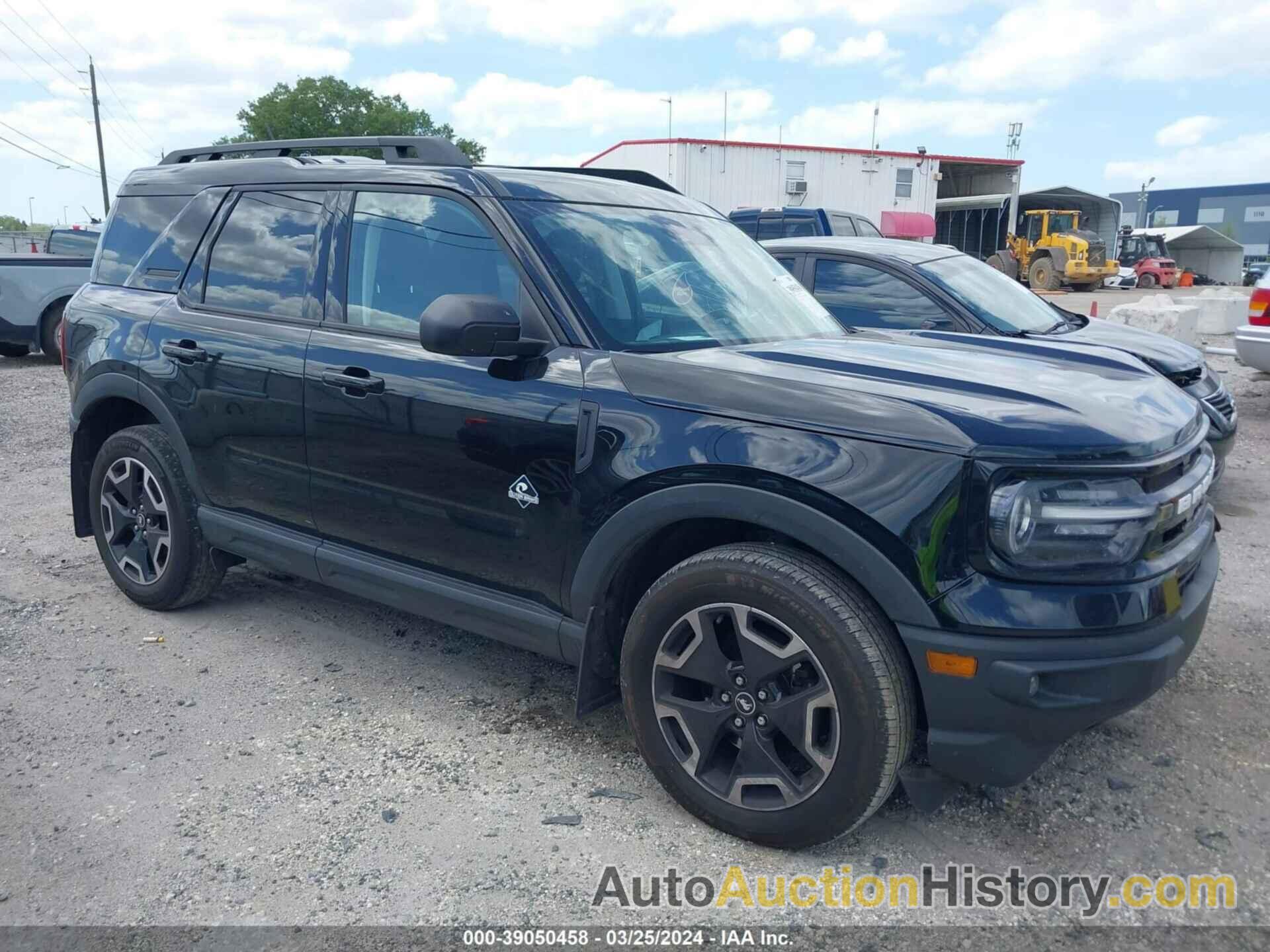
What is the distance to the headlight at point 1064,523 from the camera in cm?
233

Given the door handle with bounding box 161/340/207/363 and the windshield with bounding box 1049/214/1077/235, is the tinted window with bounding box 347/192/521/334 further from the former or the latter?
the windshield with bounding box 1049/214/1077/235

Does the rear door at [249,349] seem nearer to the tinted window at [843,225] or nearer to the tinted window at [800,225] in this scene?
the tinted window at [800,225]

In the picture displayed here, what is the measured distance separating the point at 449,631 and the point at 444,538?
120 centimetres

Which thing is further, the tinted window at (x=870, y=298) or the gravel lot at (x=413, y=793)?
the tinted window at (x=870, y=298)

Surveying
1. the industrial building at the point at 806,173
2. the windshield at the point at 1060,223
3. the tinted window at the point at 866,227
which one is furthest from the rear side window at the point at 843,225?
the windshield at the point at 1060,223

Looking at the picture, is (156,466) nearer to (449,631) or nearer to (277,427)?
(277,427)

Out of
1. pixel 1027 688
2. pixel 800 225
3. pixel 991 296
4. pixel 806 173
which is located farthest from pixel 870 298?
pixel 806 173

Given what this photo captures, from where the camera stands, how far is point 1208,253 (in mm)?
56969

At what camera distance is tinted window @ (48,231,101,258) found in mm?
16828

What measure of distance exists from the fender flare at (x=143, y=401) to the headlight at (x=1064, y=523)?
3156 mm

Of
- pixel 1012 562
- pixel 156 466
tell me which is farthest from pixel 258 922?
pixel 156 466

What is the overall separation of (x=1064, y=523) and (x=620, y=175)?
7.73ft

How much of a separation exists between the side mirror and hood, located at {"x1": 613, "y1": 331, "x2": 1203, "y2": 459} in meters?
0.34

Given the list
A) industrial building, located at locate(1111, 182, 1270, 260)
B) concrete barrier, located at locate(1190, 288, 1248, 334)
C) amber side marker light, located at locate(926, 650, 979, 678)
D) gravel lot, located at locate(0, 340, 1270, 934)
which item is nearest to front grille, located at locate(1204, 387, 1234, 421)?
gravel lot, located at locate(0, 340, 1270, 934)
